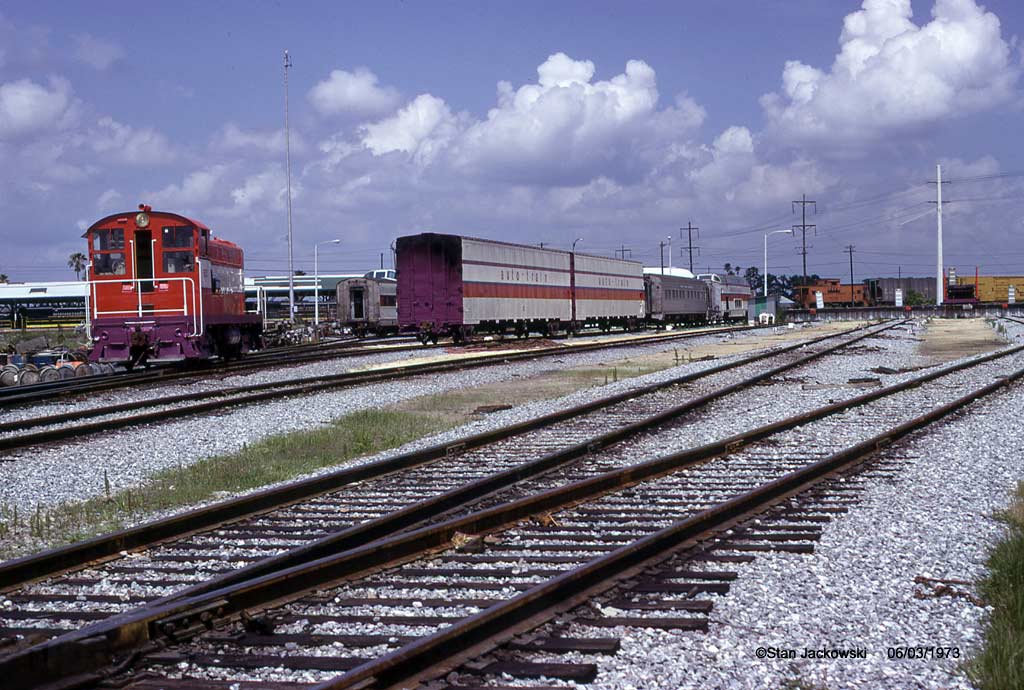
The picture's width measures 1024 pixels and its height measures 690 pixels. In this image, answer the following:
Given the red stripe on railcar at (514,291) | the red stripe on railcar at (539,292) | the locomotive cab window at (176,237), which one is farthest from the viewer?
the red stripe on railcar at (539,292)

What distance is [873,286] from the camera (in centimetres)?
10419

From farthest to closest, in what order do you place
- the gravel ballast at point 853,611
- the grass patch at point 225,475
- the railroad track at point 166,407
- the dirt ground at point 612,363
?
the dirt ground at point 612,363 → the railroad track at point 166,407 → the grass patch at point 225,475 → the gravel ballast at point 853,611

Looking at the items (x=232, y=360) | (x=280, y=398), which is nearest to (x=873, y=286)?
(x=232, y=360)

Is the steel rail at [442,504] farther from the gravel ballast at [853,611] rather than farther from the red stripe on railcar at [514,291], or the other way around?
the red stripe on railcar at [514,291]

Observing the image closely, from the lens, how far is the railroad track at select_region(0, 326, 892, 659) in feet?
17.8

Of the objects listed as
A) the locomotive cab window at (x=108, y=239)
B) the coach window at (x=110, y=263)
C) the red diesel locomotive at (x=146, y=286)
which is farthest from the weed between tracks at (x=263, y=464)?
the locomotive cab window at (x=108, y=239)

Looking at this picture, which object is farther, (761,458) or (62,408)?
(62,408)

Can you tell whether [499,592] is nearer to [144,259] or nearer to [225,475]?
[225,475]

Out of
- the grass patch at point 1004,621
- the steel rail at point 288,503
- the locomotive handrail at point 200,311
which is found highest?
the locomotive handrail at point 200,311

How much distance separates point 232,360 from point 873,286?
301ft

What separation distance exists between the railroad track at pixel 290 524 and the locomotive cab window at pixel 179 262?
10586mm

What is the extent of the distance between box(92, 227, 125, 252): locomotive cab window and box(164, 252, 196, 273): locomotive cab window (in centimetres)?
102

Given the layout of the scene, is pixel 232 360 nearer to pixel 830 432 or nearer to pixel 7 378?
pixel 7 378

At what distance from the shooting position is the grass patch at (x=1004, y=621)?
395cm
